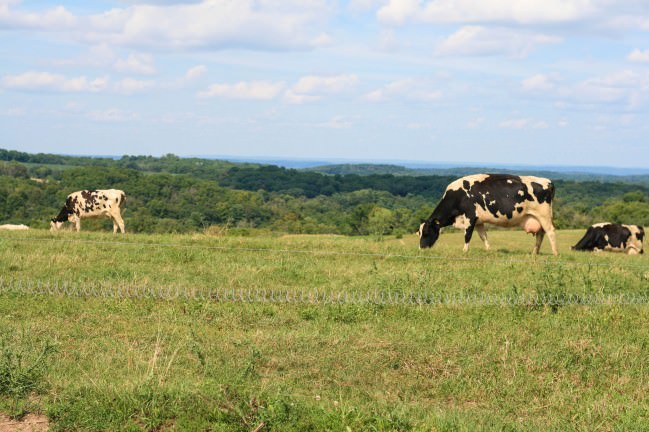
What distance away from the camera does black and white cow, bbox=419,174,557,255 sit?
20984mm

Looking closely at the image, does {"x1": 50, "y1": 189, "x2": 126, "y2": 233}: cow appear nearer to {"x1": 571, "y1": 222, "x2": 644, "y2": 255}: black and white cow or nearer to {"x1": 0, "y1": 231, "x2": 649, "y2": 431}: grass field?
{"x1": 0, "y1": 231, "x2": 649, "y2": 431}: grass field

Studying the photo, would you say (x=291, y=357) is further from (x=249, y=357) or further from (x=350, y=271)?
(x=350, y=271)

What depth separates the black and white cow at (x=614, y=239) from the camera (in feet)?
103

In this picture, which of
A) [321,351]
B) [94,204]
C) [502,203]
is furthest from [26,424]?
[94,204]

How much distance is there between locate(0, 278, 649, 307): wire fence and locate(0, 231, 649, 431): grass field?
20 cm

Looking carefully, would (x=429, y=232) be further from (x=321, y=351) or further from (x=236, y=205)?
(x=236, y=205)

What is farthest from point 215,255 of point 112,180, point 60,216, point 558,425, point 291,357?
point 112,180

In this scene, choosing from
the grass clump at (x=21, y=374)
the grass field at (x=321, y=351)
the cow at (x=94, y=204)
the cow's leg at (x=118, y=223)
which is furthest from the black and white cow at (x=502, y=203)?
the grass clump at (x=21, y=374)

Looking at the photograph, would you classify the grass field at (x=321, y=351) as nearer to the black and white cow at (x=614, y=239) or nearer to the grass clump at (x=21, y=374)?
the grass clump at (x=21, y=374)

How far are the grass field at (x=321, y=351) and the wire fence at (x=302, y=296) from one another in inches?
7.8

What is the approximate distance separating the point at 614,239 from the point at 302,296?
22.1 m

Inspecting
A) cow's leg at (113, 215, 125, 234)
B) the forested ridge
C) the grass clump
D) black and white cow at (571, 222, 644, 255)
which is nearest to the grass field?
the grass clump

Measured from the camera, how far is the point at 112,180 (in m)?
105

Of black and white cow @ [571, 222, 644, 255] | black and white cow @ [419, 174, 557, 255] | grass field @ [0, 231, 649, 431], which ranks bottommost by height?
black and white cow @ [571, 222, 644, 255]
